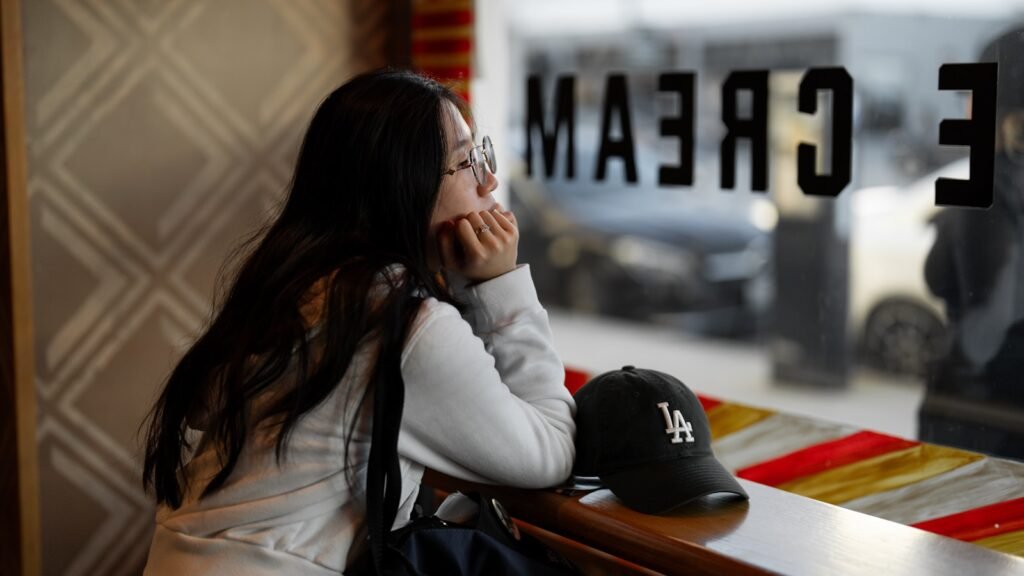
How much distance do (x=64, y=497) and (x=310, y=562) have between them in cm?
176

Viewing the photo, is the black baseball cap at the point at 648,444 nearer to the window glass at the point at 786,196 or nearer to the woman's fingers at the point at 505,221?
the woman's fingers at the point at 505,221

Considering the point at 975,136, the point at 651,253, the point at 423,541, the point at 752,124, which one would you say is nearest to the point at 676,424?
the point at 423,541

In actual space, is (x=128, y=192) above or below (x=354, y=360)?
above

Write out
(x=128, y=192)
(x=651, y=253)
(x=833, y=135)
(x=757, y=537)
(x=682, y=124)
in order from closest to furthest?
(x=757, y=537) → (x=833, y=135) → (x=682, y=124) → (x=128, y=192) → (x=651, y=253)

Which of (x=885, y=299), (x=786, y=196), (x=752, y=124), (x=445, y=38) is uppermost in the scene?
(x=445, y=38)

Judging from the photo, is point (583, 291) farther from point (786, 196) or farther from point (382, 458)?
point (382, 458)

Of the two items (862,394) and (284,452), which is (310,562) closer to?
(284,452)

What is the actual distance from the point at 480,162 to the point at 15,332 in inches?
66.2

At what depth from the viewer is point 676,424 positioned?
4.79 ft

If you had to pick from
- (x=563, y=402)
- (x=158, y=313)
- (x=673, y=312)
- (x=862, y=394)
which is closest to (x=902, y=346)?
(x=862, y=394)

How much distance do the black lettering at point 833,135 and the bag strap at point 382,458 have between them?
1.35m

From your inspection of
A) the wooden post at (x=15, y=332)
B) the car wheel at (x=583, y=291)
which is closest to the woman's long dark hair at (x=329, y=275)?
the wooden post at (x=15, y=332)

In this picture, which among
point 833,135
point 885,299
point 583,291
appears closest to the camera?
point 833,135

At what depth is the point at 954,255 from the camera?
231 centimetres
